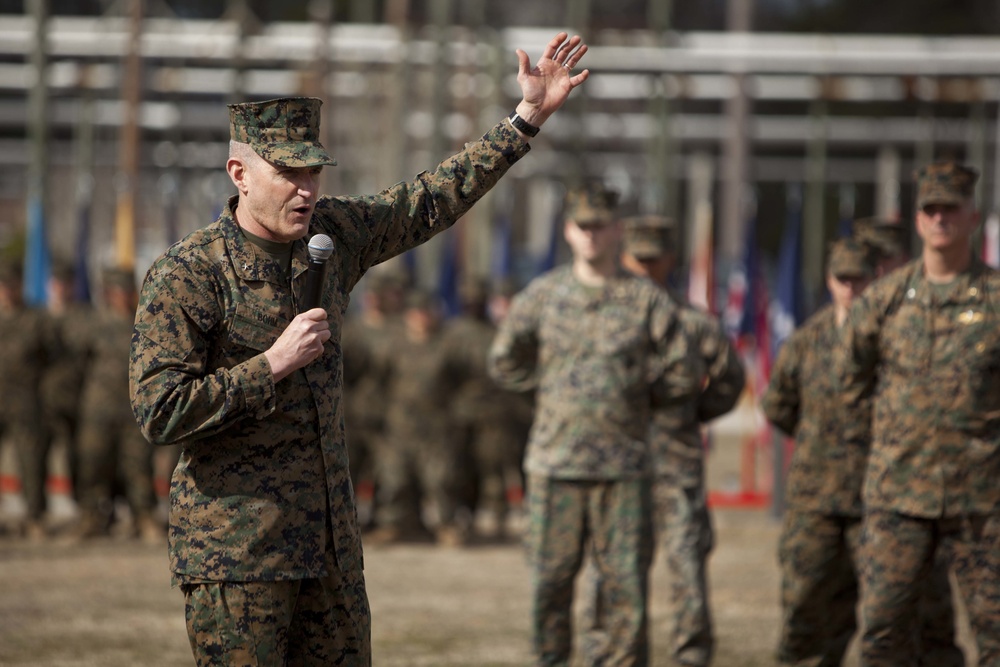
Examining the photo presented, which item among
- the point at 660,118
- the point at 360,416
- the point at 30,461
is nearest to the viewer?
the point at 30,461

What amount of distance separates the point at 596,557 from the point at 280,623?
2.94 m

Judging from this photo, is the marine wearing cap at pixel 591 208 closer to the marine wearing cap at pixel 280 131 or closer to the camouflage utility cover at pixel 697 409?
the camouflage utility cover at pixel 697 409

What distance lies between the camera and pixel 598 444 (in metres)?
7.21

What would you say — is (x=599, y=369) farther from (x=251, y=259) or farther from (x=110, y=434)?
(x=110, y=434)

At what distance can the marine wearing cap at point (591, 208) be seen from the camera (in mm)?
7508

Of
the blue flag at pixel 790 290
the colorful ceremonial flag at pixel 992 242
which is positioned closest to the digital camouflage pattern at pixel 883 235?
the colorful ceremonial flag at pixel 992 242

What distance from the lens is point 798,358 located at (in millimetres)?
7719

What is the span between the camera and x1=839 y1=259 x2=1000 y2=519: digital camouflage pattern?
6.10 m

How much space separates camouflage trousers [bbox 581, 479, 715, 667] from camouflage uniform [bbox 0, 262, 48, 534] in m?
6.48

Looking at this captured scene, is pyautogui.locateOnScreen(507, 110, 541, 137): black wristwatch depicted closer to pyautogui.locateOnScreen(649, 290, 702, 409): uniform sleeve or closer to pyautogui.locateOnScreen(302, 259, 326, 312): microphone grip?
pyautogui.locateOnScreen(302, 259, 326, 312): microphone grip

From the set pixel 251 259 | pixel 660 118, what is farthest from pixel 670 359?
pixel 660 118

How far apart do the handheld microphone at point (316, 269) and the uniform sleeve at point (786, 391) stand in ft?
12.4

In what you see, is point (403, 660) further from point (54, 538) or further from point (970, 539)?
point (54, 538)

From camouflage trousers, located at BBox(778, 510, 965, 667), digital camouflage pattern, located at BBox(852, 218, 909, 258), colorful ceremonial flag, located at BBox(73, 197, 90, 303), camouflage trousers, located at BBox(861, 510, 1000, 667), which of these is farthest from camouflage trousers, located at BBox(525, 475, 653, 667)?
colorful ceremonial flag, located at BBox(73, 197, 90, 303)
